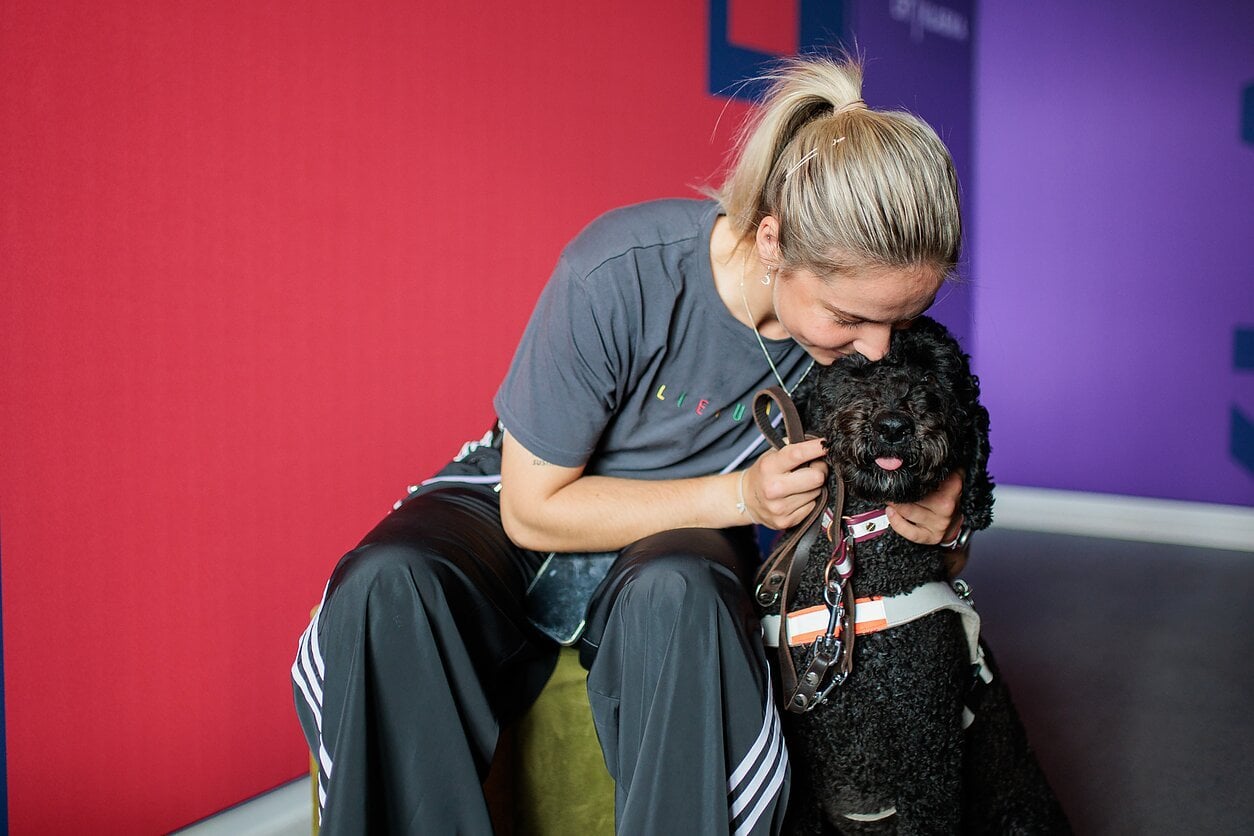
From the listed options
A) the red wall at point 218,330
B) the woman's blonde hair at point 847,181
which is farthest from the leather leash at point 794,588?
the red wall at point 218,330

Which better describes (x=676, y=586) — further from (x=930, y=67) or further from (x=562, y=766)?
(x=930, y=67)

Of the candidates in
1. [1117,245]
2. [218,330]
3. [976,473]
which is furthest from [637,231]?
[1117,245]

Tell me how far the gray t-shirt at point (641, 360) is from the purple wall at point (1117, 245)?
3119mm

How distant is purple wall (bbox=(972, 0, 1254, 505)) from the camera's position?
3.86m

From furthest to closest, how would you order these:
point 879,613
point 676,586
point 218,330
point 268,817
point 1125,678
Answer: point 1125,678 < point 268,817 < point 218,330 < point 879,613 < point 676,586

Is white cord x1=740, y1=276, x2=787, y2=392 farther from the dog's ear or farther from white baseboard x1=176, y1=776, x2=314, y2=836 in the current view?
white baseboard x1=176, y1=776, x2=314, y2=836

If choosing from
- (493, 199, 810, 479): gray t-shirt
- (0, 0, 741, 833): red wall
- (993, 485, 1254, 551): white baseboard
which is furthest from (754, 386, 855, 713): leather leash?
(993, 485, 1254, 551): white baseboard

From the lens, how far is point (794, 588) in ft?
4.19

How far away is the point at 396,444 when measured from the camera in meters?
1.89

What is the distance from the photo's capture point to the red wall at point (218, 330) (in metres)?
1.36

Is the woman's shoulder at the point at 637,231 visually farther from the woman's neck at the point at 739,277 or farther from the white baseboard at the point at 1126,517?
the white baseboard at the point at 1126,517

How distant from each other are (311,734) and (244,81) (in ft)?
3.13

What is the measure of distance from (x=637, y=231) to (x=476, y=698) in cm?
63

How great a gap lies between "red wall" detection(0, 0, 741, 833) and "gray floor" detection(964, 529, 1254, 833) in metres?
1.39
